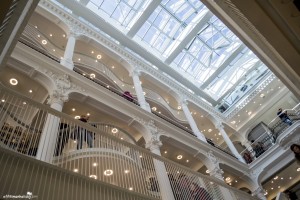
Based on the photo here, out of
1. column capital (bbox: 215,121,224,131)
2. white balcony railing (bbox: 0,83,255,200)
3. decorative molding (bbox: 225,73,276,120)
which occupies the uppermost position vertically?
decorative molding (bbox: 225,73,276,120)

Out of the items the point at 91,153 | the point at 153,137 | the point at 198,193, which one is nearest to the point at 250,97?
the point at 153,137

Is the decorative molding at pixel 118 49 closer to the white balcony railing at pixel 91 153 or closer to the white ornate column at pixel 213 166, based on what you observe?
the white ornate column at pixel 213 166

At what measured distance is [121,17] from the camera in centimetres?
2097

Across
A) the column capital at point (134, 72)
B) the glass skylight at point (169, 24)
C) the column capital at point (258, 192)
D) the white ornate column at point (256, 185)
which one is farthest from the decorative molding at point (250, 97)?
the column capital at point (134, 72)

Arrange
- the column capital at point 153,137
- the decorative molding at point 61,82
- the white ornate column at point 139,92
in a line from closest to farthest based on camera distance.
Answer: the decorative molding at point 61,82 < the column capital at point 153,137 < the white ornate column at point 139,92

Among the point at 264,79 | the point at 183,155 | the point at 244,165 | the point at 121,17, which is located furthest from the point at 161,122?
the point at 264,79

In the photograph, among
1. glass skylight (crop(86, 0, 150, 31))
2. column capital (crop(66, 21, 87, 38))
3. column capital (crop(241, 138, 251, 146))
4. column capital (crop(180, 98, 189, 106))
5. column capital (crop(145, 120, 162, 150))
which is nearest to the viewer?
column capital (crop(145, 120, 162, 150))

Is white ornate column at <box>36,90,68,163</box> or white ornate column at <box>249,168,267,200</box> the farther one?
white ornate column at <box>249,168,267,200</box>

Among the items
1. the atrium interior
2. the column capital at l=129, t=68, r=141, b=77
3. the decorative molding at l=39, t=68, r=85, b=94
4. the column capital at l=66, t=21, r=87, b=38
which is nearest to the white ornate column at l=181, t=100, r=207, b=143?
the atrium interior

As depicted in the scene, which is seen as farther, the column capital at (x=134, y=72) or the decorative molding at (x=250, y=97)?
the decorative molding at (x=250, y=97)

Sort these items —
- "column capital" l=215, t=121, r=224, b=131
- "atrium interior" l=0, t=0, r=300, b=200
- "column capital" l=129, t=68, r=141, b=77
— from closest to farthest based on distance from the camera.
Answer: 1. "atrium interior" l=0, t=0, r=300, b=200
2. "column capital" l=129, t=68, r=141, b=77
3. "column capital" l=215, t=121, r=224, b=131

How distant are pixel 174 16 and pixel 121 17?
13.6 feet

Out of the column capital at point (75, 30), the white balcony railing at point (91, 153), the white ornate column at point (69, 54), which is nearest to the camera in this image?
the white balcony railing at point (91, 153)

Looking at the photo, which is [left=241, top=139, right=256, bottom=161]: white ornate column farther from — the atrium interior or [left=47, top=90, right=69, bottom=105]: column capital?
[left=47, top=90, right=69, bottom=105]: column capital
